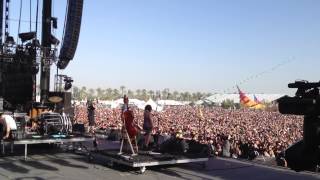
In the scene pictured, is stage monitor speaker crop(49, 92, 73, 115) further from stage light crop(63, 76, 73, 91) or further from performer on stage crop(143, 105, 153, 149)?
performer on stage crop(143, 105, 153, 149)

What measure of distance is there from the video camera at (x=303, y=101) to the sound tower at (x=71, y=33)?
39.4 ft

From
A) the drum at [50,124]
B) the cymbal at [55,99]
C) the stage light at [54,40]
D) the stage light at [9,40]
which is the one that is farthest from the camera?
the stage light at [54,40]

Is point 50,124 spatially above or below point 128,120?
below

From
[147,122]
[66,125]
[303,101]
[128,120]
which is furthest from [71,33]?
[303,101]

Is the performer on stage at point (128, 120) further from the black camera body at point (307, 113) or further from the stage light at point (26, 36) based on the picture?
the stage light at point (26, 36)

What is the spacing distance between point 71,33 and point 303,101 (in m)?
12.6

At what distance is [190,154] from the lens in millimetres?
10344

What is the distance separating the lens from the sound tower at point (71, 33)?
15102 millimetres

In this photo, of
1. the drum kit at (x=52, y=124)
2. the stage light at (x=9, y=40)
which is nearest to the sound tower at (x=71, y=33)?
the stage light at (x=9, y=40)

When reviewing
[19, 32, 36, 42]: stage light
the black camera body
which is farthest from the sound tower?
the black camera body

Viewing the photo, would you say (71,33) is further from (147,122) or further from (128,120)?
(128,120)

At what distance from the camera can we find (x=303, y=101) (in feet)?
12.4

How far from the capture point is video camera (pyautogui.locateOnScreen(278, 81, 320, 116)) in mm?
3752

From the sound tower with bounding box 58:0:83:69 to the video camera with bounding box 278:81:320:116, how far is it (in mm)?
12015
